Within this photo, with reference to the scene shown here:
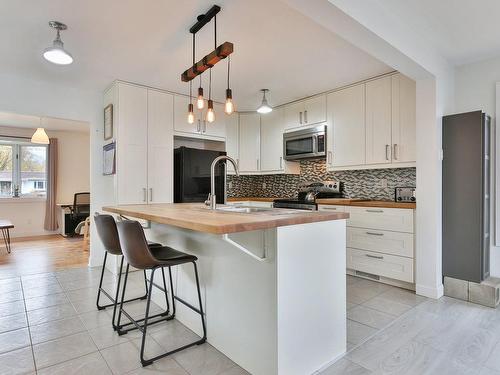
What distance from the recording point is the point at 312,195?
3.84 metres

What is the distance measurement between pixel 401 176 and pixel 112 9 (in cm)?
334

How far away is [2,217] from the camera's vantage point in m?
6.20

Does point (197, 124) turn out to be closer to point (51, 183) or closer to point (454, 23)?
point (454, 23)

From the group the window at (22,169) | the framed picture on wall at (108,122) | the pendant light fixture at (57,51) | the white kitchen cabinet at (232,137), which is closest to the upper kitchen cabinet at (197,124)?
the white kitchen cabinet at (232,137)

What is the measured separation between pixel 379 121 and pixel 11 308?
4104 millimetres

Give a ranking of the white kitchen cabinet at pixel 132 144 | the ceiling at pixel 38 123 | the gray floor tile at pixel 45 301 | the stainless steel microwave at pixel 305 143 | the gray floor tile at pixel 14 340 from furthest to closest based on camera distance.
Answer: the ceiling at pixel 38 123
the stainless steel microwave at pixel 305 143
the white kitchen cabinet at pixel 132 144
the gray floor tile at pixel 45 301
the gray floor tile at pixel 14 340

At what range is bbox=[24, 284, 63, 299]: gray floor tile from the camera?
2.92m

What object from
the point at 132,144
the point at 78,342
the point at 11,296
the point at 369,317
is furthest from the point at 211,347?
the point at 132,144

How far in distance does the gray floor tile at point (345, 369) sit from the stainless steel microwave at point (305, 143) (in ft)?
8.81

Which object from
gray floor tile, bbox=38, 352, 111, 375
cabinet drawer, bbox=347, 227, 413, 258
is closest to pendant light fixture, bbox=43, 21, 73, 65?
gray floor tile, bbox=38, 352, 111, 375

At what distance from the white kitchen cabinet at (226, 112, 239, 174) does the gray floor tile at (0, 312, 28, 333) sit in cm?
310

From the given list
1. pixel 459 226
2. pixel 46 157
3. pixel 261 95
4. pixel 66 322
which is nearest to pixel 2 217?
pixel 46 157

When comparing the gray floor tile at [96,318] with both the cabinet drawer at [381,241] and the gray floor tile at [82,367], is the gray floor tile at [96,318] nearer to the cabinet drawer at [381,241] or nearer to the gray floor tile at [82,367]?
the gray floor tile at [82,367]

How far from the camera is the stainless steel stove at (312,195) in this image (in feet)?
12.3
